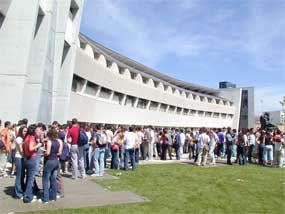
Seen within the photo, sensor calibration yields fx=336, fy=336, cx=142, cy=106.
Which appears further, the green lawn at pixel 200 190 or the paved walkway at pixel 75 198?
the green lawn at pixel 200 190

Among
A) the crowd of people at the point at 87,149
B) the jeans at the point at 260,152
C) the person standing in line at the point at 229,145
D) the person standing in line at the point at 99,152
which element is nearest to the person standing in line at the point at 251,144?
the crowd of people at the point at 87,149

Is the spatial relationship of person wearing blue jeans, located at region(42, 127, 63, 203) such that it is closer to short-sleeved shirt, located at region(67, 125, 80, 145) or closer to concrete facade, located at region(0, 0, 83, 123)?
short-sleeved shirt, located at region(67, 125, 80, 145)

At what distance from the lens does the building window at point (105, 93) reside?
123 ft

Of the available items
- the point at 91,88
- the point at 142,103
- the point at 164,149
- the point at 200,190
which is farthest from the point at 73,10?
the point at 142,103

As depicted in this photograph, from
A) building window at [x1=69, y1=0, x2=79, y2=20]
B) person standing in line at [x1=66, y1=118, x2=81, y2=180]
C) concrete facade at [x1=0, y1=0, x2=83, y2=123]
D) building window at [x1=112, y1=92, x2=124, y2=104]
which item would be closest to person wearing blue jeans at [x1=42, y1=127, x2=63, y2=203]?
person standing in line at [x1=66, y1=118, x2=81, y2=180]

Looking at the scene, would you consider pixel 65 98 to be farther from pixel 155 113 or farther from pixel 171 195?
pixel 155 113

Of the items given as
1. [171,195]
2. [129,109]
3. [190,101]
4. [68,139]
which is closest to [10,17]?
[68,139]

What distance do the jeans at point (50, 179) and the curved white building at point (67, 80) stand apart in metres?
6.61

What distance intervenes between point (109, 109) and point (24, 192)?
2957 cm

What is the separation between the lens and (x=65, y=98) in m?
20.5

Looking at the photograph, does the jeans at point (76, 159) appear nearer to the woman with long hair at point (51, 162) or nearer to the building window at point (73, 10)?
the woman with long hair at point (51, 162)

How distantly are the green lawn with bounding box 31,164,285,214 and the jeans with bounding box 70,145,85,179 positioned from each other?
0.96 meters

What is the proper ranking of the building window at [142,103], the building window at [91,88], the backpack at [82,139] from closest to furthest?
1. the backpack at [82,139]
2. the building window at [91,88]
3. the building window at [142,103]

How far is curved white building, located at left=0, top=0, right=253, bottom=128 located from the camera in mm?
13961
